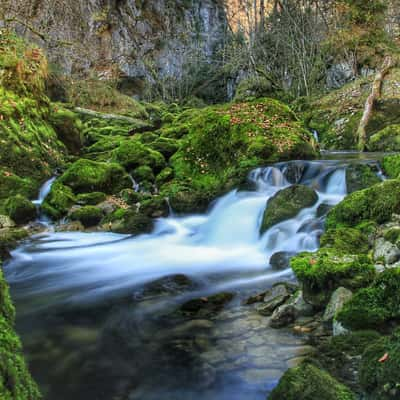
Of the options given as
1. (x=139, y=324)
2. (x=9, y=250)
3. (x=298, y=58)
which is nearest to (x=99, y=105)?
(x=298, y=58)

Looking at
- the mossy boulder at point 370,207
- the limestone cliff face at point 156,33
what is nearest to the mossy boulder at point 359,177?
the mossy boulder at point 370,207

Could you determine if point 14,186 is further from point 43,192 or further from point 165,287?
point 165,287

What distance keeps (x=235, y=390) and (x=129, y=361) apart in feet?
3.27

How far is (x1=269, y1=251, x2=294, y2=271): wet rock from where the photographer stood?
5.62 meters

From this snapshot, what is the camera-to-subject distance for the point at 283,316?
3.85 metres

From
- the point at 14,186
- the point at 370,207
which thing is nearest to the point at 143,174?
the point at 14,186

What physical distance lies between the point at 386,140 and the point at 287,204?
6267mm

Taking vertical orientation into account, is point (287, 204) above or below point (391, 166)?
below

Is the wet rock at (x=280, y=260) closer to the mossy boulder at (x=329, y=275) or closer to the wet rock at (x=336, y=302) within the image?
the mossy boulder at (x=329, y=275)

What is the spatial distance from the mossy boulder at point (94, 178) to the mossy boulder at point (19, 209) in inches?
50.2

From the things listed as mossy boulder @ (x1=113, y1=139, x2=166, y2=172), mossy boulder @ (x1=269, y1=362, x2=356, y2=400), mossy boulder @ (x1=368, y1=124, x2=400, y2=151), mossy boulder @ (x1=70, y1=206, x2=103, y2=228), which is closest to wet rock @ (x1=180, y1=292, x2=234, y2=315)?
mossy boulder @ (x1=269, y1=362, x2=356, y2=400)

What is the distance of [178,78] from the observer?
3841 centimetres

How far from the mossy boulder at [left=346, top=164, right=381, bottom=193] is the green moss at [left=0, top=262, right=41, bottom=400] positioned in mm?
6672

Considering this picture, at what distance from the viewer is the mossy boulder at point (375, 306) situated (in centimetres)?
317
